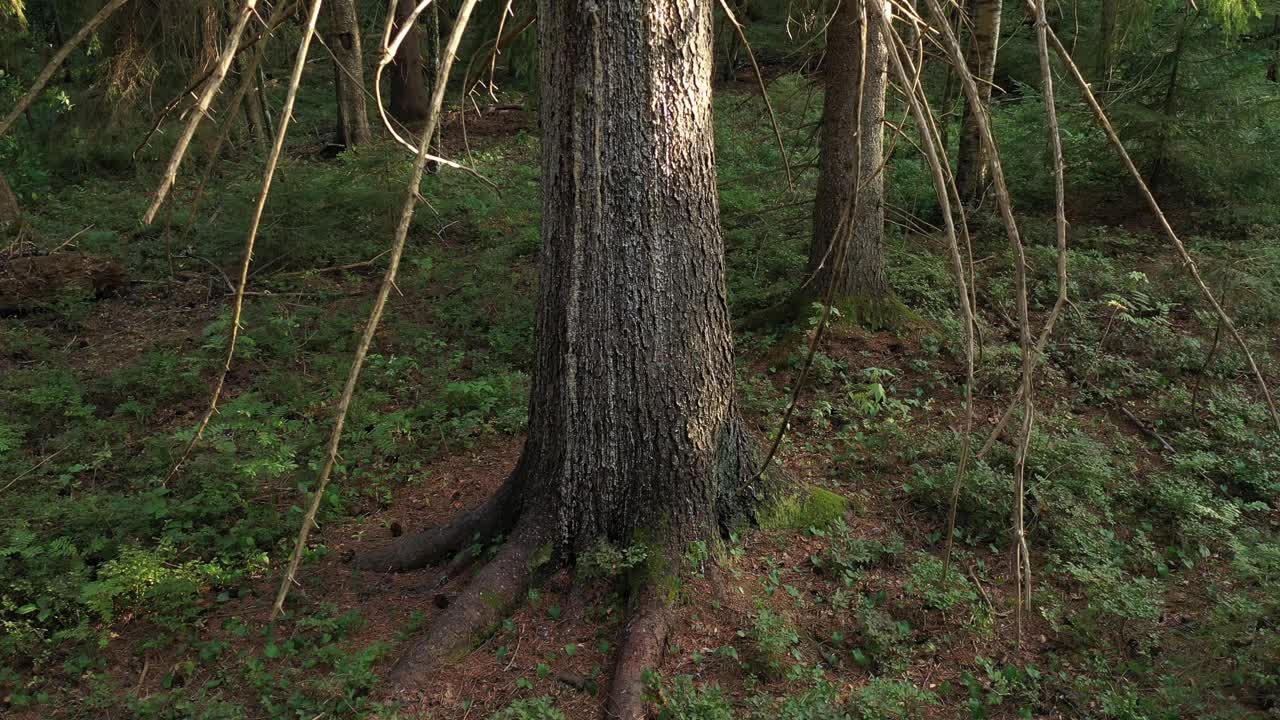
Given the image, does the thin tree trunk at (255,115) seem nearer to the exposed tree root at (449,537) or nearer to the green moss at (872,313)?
the green moss at (872,313)

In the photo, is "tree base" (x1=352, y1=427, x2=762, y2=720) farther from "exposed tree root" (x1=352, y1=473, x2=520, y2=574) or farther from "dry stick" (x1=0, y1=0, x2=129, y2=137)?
"dry stick" (x1=0, y1=0, x2=129, y2=137)

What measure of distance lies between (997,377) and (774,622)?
130 inches

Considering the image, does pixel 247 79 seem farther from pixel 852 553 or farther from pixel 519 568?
pixel 852 553

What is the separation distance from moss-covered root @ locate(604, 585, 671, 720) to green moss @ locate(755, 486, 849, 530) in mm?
772

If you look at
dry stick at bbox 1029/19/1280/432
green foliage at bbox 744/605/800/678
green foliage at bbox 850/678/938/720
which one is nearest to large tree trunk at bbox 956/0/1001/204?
green foliage at bbox 744/605/800/678

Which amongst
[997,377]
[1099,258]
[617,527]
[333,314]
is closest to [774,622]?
[617,527]

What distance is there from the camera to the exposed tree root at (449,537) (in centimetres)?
403

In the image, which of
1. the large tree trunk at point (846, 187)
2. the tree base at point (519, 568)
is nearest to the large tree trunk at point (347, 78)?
the large tree trunk at point (846, 187)

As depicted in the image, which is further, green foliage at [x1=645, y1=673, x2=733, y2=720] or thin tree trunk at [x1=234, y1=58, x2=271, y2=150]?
thin tree trunk at [x1=234, y1=58, x2=271, y2=150]

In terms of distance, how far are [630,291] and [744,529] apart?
1.36m

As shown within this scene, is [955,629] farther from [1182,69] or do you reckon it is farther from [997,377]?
[1182,69]

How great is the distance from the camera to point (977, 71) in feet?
27.2

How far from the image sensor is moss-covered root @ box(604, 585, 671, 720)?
3.18 m

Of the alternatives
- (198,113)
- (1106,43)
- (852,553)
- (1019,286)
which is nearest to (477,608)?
(852,553)
